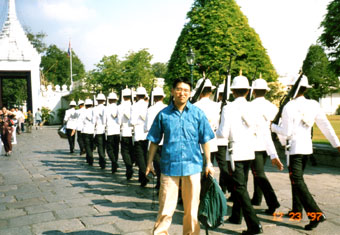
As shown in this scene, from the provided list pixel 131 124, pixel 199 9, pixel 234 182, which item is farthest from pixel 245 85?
pixel 199 9

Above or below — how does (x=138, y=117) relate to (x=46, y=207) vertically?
above

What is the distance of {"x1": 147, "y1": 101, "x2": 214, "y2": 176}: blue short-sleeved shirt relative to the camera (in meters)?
3.97

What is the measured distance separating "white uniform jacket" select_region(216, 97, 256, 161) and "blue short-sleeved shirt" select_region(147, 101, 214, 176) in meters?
0.81

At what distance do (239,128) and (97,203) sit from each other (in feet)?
10.7

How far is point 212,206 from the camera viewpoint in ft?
13.5

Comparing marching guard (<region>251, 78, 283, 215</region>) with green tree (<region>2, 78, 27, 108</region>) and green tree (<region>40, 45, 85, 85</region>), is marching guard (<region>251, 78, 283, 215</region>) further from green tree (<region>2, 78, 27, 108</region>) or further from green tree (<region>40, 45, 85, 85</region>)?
green tree (<region>40, 45, 85, 85</region>)

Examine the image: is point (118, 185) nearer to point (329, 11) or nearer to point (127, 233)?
point (127, 233)

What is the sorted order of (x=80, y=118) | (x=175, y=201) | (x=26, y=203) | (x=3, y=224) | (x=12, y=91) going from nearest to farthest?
1. (x=175, y=201)
2. (x=3, y=224)
3. (x=26, y=203)
4. (x=80, y=118)
5. (x=12, y=91)

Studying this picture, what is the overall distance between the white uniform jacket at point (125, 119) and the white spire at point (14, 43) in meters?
32.7

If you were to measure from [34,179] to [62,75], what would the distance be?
77.2 m

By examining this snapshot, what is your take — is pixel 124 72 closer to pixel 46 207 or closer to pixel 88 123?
pixel 88 123

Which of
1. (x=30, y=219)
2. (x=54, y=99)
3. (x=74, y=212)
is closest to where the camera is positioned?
(x=30, y=219)

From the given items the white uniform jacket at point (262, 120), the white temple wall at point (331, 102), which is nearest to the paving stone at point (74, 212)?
the white uniform jacket at point (262, 120)
